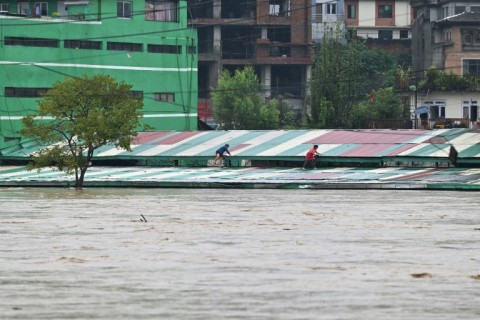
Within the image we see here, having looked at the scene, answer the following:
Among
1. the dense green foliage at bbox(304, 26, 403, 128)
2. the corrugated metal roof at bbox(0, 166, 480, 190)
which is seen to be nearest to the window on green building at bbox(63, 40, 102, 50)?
the dense green foliage at bbox(304, 26, 403, 128)

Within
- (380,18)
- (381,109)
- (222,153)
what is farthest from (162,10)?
(380,18)

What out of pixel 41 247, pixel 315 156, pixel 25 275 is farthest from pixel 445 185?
pixel 25 275

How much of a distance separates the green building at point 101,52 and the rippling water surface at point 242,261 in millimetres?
38871

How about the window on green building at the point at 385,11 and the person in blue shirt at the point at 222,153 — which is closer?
the person in blue shirt at the point at 222,153

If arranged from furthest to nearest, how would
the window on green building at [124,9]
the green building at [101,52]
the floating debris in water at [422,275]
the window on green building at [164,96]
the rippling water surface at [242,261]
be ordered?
the window on green building at [164,96] → the window on green building at [124,9] → the green building at [101,52] → the floating debris in water at [422,275] → the rippling water surface at [242,261]

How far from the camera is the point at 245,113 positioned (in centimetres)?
9631

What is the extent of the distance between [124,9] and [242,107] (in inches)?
672

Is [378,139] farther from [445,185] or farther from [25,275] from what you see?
[25,275]

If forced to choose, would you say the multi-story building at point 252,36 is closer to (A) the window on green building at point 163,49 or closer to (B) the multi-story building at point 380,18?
(B) the multi-story building at point 380,18

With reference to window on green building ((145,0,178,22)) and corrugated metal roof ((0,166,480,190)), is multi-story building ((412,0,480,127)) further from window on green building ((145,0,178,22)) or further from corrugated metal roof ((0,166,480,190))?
corrugated metal roof ((0,166,480,190))

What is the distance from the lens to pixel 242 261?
2038cm

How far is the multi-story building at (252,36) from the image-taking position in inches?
4375

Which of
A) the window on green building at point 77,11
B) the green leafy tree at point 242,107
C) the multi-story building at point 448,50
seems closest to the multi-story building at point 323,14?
the multi-story building at point 448,50

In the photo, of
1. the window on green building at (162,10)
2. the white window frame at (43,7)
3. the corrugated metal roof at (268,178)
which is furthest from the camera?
the window on green building at (162,10)
